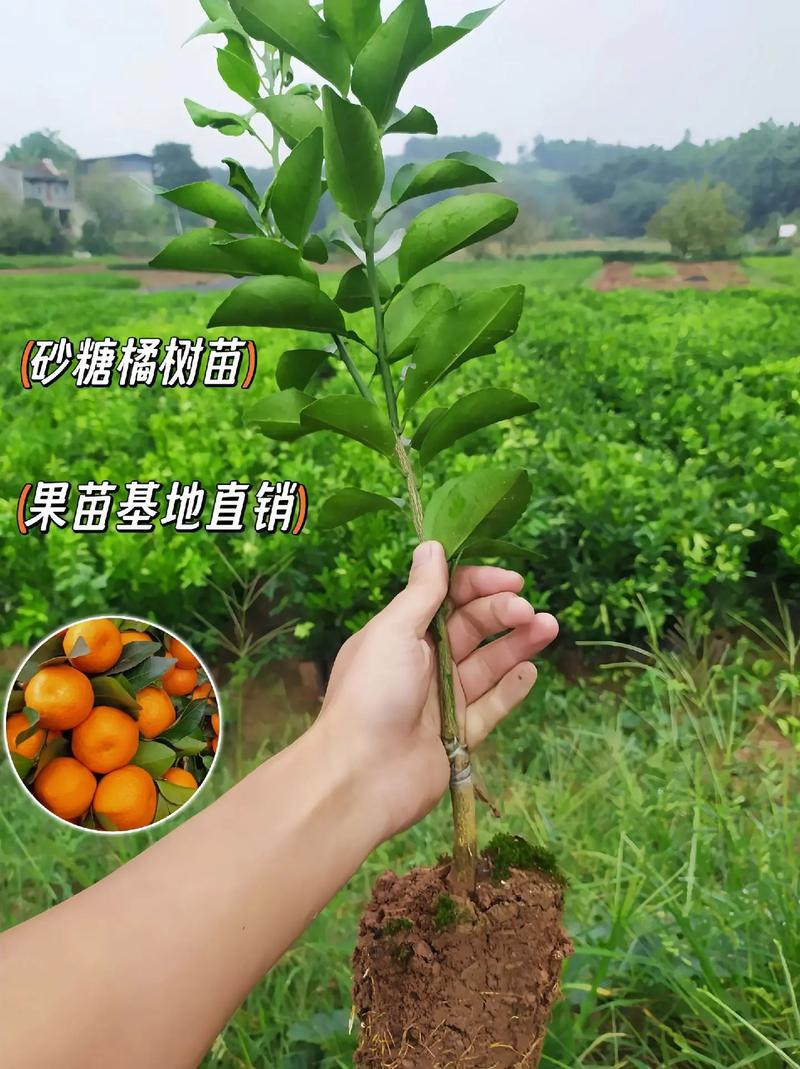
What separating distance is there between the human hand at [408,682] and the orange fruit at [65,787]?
19.5 inches

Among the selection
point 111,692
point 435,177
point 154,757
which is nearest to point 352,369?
point 435,177

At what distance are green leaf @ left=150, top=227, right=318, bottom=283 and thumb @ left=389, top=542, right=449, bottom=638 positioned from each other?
0.79ft

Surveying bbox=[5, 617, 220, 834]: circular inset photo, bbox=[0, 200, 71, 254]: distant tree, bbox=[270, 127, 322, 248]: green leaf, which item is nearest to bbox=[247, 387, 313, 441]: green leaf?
bbox=[270, 127, 322, 248]: green leaf

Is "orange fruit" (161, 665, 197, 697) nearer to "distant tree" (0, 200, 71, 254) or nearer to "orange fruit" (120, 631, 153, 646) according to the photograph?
"orange fruit" (120, 631, 153, 646)

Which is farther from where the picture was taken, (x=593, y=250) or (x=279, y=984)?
(x=593, y=250)

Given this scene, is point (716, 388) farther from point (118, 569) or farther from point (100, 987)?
point (100, 987)

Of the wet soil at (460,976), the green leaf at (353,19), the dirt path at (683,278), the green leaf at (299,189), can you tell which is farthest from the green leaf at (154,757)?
the dirt path at (683,278)

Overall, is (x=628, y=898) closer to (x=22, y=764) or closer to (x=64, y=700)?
(x=64, y=700)

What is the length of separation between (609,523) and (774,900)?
0.82 metres

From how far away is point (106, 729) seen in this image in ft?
3.37

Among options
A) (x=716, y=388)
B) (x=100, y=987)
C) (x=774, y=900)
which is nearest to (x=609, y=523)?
(x=716, y=388)

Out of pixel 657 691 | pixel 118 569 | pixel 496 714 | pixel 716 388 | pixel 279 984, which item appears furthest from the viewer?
pixel 716 388

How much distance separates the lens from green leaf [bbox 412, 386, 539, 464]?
0.67m

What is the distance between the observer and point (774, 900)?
0.98 meters
